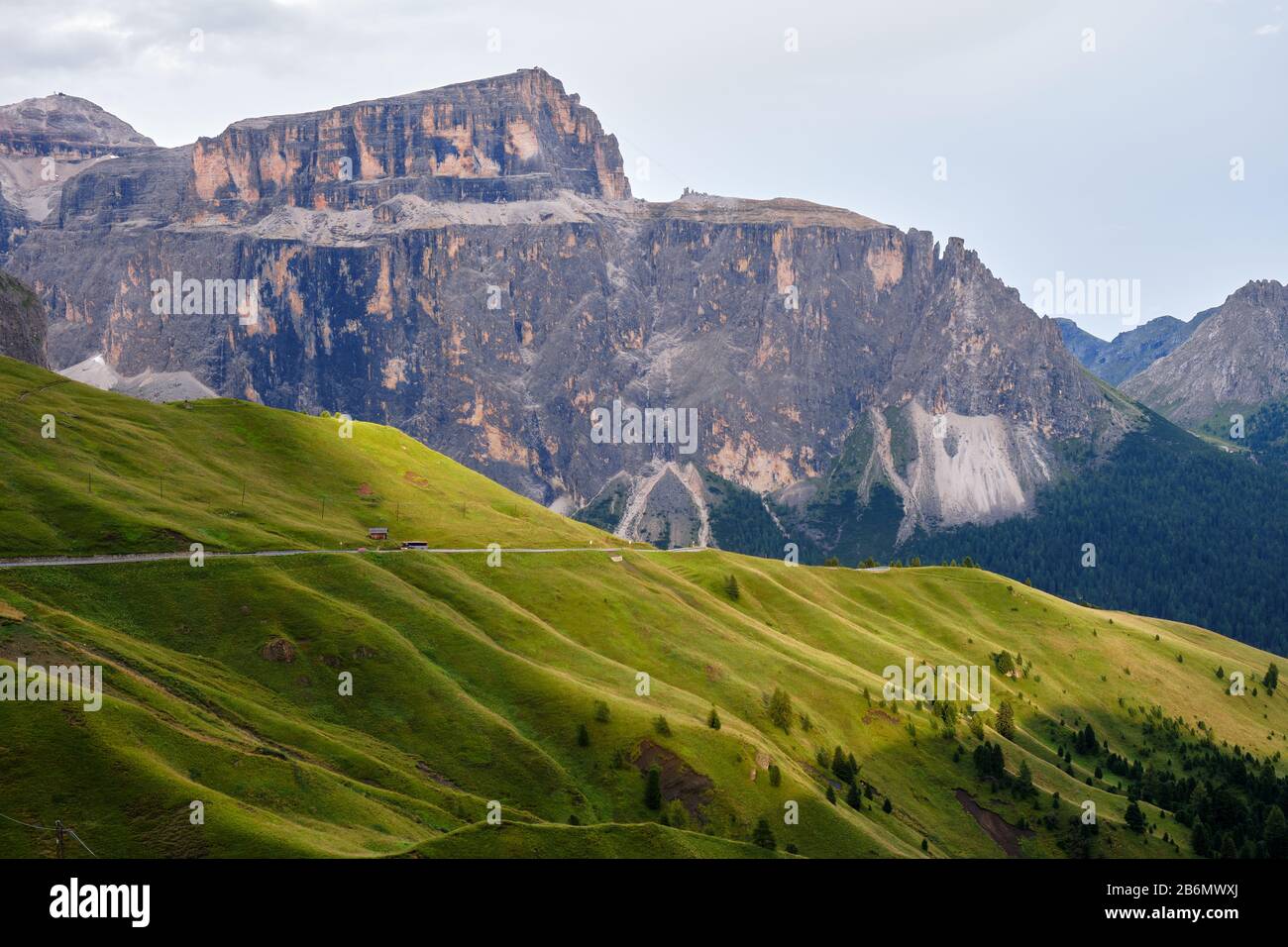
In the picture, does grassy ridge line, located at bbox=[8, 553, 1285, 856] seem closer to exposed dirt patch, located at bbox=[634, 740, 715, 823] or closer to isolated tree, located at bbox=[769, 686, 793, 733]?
exposed dirt patch, located at bbox=[634, 740, 715, 823]

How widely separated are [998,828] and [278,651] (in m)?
101

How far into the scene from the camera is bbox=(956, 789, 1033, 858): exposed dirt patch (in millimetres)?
160125

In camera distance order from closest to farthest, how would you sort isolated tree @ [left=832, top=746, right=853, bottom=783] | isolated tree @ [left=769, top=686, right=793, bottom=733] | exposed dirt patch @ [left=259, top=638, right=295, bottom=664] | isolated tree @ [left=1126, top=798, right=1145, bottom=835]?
exposed dirt patch @ [left=259, top=638, right=295, bottom=664], isolated tree @ [left=832, top=746, right=853, bottom=783], isolated tree @ [left=769, top=686, right=793, bottom=733], isolated tree @ [left=1126, top=798, right=1145, bottom=835]

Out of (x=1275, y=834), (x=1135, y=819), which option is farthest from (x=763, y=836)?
(x=1275, y=834)

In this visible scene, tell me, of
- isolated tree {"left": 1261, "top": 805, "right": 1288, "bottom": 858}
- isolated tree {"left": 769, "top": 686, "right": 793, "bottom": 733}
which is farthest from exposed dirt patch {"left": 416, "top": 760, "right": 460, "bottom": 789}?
isolated tree {"left": 1261, "top": 805, "right": 1288, "bottom": 858}

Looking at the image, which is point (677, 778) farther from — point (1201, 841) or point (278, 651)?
point (1201, 841)

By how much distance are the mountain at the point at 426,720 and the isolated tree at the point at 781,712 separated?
69 cm

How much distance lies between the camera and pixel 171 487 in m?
187

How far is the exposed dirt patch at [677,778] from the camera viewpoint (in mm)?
130500

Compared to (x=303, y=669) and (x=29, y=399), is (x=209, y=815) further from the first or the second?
(x=29, y=399)

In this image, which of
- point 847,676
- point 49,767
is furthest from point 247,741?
point 847,676

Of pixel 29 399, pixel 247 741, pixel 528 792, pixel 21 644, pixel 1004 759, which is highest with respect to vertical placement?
pixel 29 399

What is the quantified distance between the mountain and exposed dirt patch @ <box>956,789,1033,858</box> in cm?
42

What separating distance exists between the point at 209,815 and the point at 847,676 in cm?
12854
